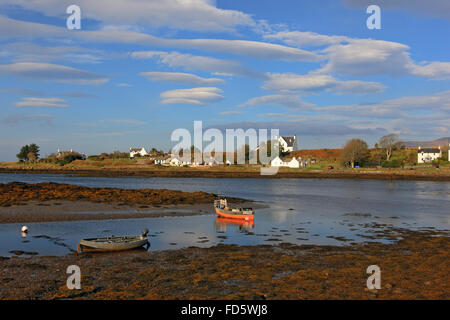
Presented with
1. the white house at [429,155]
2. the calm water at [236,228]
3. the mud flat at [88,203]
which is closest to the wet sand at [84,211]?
the mud flat at [88,203]

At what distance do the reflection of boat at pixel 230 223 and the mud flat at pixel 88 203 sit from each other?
5.22 m

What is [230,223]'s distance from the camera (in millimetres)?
33469

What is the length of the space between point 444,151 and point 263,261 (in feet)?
526

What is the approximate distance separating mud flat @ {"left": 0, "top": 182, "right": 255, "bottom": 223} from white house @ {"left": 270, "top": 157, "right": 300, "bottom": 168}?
97438 mm

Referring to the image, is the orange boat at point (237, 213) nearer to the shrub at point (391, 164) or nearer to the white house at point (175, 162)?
the shrub at point (391, 164)

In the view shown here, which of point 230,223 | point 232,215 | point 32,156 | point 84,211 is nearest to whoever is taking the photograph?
point 230,223

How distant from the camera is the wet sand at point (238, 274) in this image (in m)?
14.3

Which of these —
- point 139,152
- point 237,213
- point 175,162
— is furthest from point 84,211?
point 139,152

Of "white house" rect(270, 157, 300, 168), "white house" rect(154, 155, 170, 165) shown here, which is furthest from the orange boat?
"white house" rect(154, 155, 170, 165)

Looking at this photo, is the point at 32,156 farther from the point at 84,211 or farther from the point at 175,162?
the point at 84,211

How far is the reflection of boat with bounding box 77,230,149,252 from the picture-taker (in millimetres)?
21303

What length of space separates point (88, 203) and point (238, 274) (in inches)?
1180

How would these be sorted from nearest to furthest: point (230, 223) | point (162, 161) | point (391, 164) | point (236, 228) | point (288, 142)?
point (236, 228), point (230, 223), point (391, 164), point (162, 161), point (288, 142)
